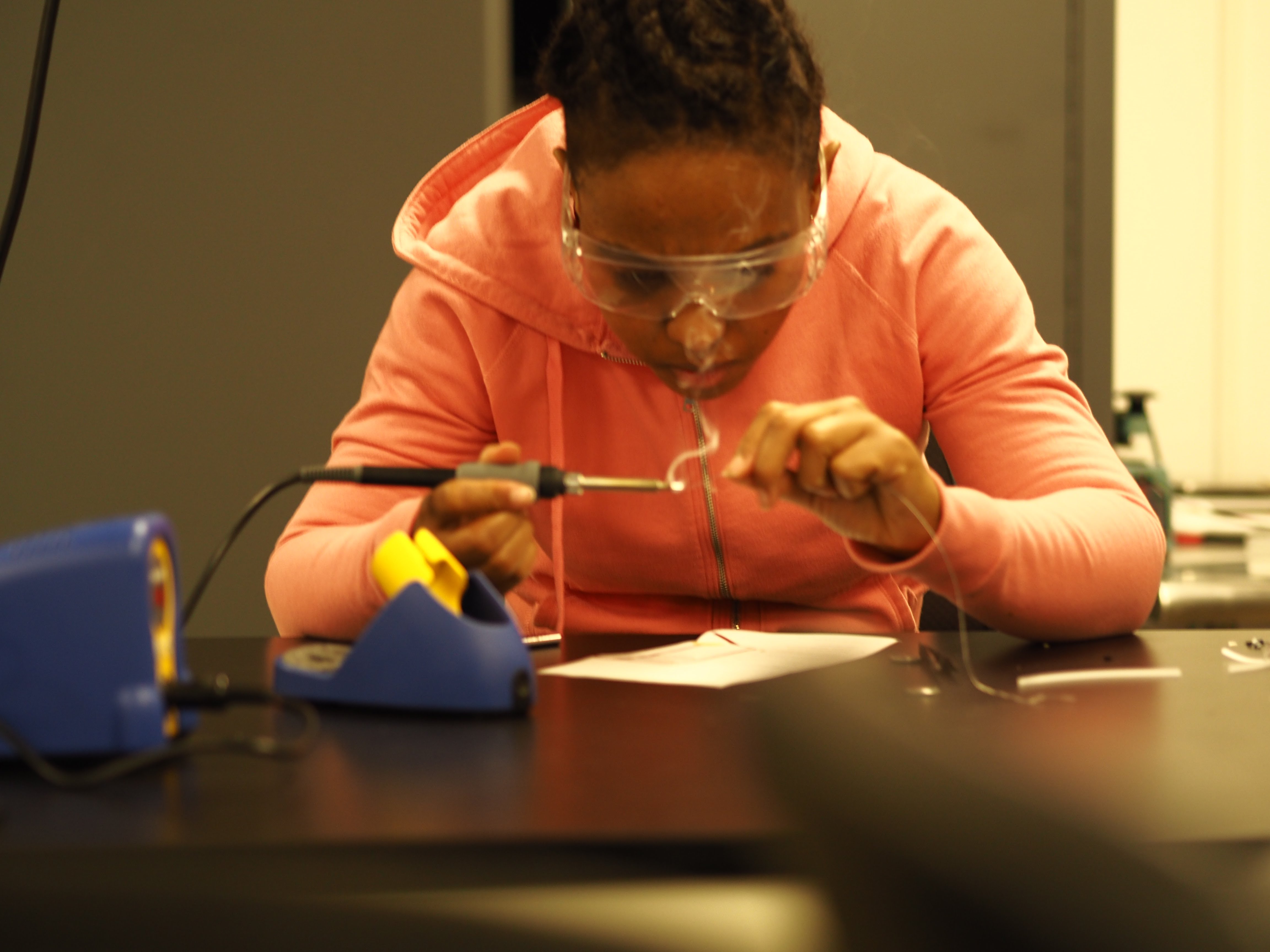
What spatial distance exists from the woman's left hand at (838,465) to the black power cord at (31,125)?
2.47 ft

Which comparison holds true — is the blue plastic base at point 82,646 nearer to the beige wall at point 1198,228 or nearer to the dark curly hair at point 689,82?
the dark curly hair at point 689,82

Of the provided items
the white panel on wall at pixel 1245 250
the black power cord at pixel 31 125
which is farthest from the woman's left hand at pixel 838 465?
the white panel on wall at pixel 1245 250

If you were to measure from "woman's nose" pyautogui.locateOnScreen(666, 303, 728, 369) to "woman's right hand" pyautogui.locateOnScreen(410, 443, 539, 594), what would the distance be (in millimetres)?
183

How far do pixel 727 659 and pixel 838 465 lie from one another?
17 cm

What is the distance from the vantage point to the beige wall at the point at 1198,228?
324 centimetres

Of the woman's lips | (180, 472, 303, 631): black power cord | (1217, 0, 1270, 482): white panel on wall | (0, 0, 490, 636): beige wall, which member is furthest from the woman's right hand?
(1217, 0, 1270, 482): white panel on wall

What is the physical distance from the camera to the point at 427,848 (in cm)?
41

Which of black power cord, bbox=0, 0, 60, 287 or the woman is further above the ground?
black power cord, bbox=0, 0, 60, 287

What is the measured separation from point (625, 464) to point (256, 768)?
2.60ft

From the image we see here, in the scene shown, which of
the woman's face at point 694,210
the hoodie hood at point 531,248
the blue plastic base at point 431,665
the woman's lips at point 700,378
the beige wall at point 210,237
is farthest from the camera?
the beige wall at point 210,237

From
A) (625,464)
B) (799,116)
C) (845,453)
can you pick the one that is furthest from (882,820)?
(625,464)

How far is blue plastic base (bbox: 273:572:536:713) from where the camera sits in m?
0.68

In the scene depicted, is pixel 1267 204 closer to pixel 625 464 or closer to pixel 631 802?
pixel 625 464

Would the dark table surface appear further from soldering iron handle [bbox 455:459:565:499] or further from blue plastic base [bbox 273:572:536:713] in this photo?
soldering iron handle [bbox 455:459:565:499]
